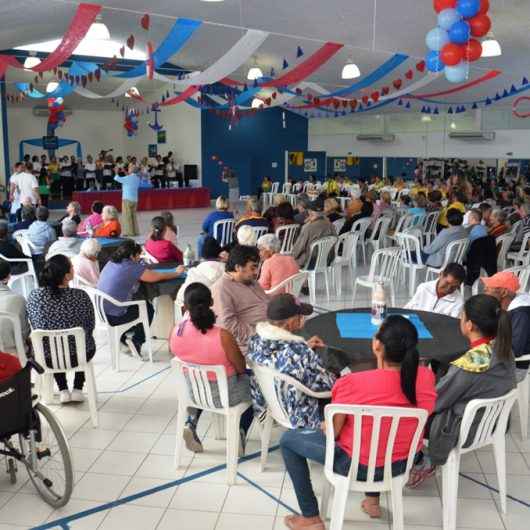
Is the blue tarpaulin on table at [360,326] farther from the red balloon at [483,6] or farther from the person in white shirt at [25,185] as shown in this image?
the person in white shirt at [25,185]

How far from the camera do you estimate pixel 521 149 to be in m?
17.4

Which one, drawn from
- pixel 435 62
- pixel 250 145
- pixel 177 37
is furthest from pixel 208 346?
pixel 250 145

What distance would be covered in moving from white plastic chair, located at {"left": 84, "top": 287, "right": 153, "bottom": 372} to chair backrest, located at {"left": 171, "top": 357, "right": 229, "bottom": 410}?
5.42 ft

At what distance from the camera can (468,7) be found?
5.19 m

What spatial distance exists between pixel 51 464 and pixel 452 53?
14.3 ft

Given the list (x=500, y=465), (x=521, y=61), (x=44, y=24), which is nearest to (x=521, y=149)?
(x=521, y=61)

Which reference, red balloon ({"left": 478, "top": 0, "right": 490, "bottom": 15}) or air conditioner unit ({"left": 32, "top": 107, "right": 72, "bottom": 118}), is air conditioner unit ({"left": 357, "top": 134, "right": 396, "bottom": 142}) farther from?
red balloon ({"left": 478, "top": 0, "right": 490, "bottom": 15})

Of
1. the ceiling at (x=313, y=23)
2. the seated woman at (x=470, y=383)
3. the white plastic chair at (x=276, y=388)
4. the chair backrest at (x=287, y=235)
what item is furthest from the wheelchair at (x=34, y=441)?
the ceiling at (x=313, y=23)

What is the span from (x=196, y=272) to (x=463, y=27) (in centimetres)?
285

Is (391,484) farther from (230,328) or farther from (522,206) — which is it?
(522,206)

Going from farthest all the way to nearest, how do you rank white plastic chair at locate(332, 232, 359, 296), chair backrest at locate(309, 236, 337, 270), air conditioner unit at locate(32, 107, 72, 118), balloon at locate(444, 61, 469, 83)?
air conditioner unit at locate(32, 107, 72, 118)
white plastic chair at locate(332, 232, 359, 296)
chair backrest at locate(309, 236, 337, 270)
balloon at locate(444, 61, 469, 83)

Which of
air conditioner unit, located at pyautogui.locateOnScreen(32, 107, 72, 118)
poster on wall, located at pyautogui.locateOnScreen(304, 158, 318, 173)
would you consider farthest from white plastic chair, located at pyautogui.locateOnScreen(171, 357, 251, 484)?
poster on wall, located at pyautogui.locateOnScreen(304, 158, 318, 173)

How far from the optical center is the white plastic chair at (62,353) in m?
3.90

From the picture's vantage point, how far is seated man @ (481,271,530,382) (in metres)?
3.54
